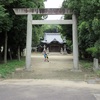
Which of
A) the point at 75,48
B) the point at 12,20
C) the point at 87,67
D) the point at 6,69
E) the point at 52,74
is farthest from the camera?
the point at 12,20

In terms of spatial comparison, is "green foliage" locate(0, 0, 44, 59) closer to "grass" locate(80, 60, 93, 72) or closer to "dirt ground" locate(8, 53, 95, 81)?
"dirt ground" locate(8, 53, 95, 81)

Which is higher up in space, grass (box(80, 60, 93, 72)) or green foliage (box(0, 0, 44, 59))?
green foliage (box(0, 0, 44, 59))

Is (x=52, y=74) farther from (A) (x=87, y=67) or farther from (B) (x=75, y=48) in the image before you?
(A) (x=87, y=67)

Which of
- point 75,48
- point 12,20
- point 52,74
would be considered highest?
point 12,20

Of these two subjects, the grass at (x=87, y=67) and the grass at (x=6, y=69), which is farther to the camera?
the grass at (x=87, y=67)

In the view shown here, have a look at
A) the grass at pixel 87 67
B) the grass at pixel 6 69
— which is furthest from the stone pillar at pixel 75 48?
the grass at pixel 6 69

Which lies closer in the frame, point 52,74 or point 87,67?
point 52,74

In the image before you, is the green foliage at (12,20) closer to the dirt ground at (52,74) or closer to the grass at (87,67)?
the dirt ground at (52,74)

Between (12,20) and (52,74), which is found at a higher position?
(12,20)

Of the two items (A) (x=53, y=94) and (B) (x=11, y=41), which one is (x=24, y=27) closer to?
(B) (x=11, y=41)

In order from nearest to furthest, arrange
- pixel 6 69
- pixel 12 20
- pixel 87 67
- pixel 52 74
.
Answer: pixel 52 74 < pixel 6 69 < pixel 87 67 < pixel 12 20

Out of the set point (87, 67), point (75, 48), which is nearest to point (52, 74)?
point (75, 48)

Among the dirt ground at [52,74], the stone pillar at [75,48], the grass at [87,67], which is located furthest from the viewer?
the grass at [87,67]

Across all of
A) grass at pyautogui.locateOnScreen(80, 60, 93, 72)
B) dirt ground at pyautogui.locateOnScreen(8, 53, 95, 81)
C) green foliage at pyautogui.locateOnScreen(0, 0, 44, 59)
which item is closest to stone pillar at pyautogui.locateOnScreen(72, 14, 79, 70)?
dirt ground at pyautogui.locateOnScreen(8, 53, 95, 81)
